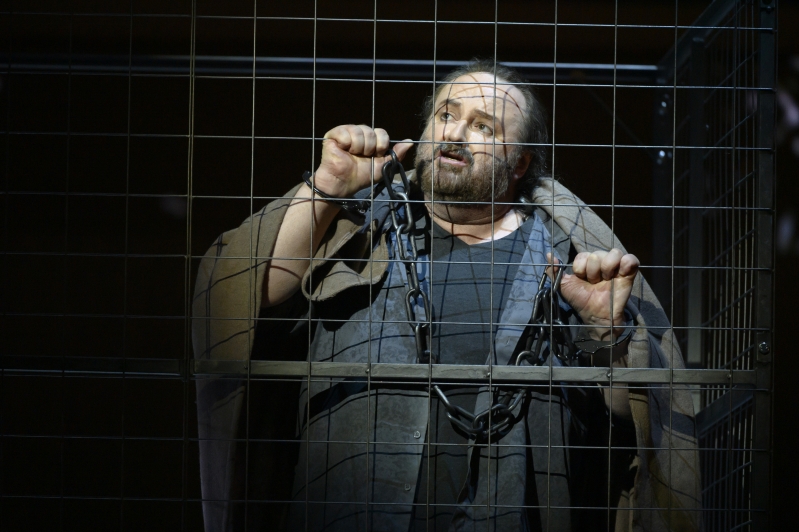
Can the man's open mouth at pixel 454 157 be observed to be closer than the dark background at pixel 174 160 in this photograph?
Yes

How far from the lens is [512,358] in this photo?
1248mm

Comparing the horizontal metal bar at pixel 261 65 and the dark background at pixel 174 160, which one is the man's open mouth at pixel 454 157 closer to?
the horizontal metal bar at pixel 261 65

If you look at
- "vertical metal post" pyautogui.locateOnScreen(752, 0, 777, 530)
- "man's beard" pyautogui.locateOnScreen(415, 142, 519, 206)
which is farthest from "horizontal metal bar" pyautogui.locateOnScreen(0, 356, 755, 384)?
"man's beard" pyautogui.locateOnScreen(415, 142, 519, 206)

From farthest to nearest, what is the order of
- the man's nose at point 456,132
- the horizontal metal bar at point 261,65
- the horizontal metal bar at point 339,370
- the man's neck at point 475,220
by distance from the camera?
the horizontal metal bar at point 261,65 → the man's neck at point 475,220 → the man's nose at point 456,132 → the horizontal metal bar at point 339,370

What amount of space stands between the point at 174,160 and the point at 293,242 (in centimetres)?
88

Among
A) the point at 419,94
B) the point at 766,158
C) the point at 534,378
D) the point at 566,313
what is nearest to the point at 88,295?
the point at 419,94

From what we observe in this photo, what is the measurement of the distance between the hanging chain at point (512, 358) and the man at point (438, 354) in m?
0.01

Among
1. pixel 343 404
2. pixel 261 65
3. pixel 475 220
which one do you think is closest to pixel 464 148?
pixel 475 220

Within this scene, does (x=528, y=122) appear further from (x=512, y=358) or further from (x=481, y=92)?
(x=512, y=358)

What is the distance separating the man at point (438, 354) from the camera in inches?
46.8

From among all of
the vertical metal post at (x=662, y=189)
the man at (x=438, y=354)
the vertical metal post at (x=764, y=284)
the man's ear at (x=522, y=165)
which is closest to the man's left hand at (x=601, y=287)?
the man at (x=438, y=354)

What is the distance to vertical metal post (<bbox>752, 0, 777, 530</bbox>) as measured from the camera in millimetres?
1072

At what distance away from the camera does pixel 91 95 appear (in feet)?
6.61

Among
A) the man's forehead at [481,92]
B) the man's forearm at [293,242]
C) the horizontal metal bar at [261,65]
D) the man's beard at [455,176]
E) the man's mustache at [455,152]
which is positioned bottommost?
the man's forearm at [293,242]
